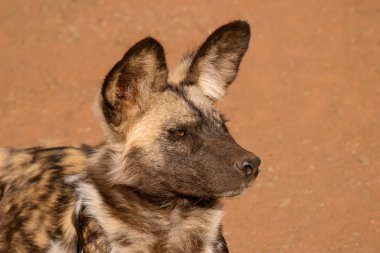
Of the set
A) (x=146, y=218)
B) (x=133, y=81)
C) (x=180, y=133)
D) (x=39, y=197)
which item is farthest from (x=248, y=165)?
(x=39, y=197)

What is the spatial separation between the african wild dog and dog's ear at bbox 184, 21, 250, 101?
18 mm

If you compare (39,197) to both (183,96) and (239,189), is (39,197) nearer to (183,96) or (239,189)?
(183,96)

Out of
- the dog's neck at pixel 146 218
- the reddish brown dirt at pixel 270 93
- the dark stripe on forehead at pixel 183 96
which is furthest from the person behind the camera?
the reddish brown dirt at pixel 270 93

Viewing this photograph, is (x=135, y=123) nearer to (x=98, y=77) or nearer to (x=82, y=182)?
(x=82, y=182)

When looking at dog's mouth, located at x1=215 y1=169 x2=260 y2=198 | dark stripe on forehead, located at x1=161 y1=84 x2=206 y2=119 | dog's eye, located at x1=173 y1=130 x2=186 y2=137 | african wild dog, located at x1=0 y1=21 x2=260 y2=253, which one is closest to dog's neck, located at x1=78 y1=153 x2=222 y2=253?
african wild dog, located at x1=0 y1=21 x2=260 y2=253

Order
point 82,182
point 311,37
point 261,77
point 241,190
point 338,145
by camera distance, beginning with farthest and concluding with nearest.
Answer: point 311,37 < point 261,77 < point 338,145 < point 82,182 < point 241,190

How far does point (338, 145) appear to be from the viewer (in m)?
5.89

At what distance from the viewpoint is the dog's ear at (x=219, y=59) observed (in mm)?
3967

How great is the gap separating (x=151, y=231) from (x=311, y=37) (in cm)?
409

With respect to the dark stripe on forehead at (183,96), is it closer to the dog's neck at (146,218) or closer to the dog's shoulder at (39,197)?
the dog's neck at (146,218)

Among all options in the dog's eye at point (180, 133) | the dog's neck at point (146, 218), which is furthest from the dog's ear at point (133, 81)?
the dog's neck at point (146, 218)

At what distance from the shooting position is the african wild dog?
11.7 ft

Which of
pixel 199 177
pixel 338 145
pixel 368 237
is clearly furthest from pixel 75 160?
pixel 338 145

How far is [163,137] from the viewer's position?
366 cm
